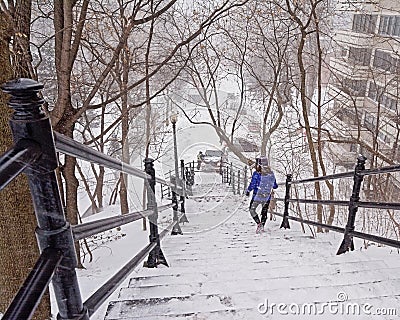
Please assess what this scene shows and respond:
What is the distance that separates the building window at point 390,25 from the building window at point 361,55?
5.79ft

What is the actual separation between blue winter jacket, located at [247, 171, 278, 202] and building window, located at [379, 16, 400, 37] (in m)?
11.7

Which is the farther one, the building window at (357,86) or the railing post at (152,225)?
the building window at (357,86)

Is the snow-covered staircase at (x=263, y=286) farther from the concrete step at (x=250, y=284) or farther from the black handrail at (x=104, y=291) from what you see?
the black handrail at (x=104, y=291)

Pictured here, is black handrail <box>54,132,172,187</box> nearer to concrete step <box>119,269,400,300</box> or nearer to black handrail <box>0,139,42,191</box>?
black handrail <box>0,139,42,191</box>

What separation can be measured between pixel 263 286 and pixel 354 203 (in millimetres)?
1542

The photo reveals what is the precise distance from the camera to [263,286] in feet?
8.63

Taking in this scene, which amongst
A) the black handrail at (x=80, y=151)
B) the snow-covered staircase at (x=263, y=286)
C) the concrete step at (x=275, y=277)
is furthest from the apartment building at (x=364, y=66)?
the black handrail at (x=80, y=151)

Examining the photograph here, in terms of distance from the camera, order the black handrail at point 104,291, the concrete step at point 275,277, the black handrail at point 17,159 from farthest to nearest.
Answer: the concrete step at point 275,277 → the black handrail at point 104,291 → the black handrail at point 17,159

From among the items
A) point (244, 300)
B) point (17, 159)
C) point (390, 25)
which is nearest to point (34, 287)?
point (17, 159)

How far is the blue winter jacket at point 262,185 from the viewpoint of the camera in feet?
19.8

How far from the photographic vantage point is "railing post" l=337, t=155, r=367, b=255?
3439 millimetres

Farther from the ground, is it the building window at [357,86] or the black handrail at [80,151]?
the black handrail at [80,151]

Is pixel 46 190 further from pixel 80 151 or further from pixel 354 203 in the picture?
pixel 354 203

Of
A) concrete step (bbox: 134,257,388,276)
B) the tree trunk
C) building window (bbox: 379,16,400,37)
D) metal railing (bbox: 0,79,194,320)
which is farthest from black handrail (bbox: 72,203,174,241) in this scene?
building window (bbox: 379,16,400,37)
